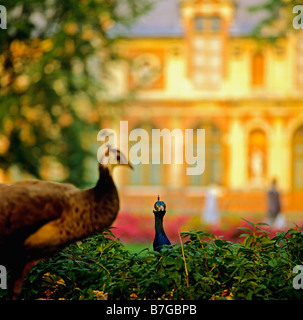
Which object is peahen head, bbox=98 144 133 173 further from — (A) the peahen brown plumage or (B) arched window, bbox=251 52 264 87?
(B) arched window, bbox=251 52 264 87

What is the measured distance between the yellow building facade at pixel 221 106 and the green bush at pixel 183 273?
22347 millimetres

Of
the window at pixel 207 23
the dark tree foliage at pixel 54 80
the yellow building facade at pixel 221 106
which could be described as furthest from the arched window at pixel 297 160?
the dark tree foliage at pixel 54 80

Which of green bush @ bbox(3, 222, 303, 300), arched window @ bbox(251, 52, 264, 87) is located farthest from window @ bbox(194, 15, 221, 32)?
green bush @ bbox(3, 222, 303, 300)

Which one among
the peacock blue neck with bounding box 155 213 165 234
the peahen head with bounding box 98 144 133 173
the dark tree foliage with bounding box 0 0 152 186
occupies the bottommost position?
the peacock blue neck with bounding box 155 213 165 234

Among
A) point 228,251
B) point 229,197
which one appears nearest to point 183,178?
point 229,197

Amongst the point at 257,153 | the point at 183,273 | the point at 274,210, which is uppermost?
the point at 257,153

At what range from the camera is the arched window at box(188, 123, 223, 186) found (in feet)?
88.8

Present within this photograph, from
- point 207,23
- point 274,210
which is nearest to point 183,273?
point 274,210

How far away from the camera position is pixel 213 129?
2736 cm

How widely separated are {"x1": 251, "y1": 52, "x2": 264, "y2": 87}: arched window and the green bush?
23745 millimetres

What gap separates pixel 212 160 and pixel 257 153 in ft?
6.43

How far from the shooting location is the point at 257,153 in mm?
26984

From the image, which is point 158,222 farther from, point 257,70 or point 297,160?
point 257,70

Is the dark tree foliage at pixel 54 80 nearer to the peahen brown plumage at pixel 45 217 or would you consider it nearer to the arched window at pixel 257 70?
the arched window at pixel 257 70
